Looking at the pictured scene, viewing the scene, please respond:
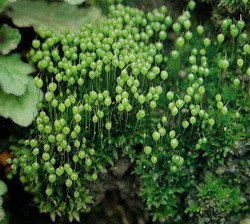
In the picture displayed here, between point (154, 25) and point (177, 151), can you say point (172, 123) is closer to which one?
point (177, 151)

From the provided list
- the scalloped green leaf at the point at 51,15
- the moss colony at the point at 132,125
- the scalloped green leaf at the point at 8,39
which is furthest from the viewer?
the scalloped green leaf at the point at 51,15

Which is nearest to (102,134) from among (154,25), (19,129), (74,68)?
(74,68)

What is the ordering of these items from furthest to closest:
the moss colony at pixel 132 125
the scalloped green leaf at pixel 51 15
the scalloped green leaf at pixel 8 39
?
the scalloped green leaf at pixel 51 15 → the scalloped green leaf at pixel 8 39 → the moss colony at pixel 132 125

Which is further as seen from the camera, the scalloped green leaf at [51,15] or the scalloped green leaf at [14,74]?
the scalloped green leaf at [51,15]

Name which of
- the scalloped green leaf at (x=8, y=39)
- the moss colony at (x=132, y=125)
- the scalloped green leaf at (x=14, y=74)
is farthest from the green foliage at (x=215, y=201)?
the scalloped green leaf at (x=8, y=39)

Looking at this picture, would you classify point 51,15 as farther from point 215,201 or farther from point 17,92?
point 215,201

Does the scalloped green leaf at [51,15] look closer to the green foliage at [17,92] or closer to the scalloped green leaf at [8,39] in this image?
the scalloped green leaf at [8,39]

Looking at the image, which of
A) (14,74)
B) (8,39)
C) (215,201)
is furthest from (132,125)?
(8,39)
